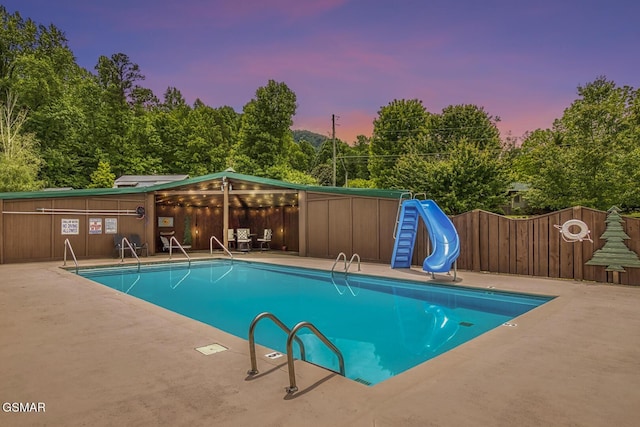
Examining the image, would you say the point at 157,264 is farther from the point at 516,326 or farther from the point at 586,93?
the point at 586,93

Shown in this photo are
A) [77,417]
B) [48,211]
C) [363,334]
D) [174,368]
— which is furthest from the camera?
[48,211]

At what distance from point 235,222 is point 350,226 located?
9324 mm

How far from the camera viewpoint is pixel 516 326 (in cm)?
499

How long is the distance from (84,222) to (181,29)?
11.5 m

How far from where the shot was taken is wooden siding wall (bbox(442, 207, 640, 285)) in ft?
27.5

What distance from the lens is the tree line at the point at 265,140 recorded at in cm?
1886

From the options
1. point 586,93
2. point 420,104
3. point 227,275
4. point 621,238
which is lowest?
point 227,275

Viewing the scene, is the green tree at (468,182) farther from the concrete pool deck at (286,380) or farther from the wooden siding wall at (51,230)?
the concrete pool deck at (286,380)

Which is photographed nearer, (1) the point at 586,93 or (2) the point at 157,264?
(2) the point at 157,264

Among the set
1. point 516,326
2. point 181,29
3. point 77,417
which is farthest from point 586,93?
point 77,417

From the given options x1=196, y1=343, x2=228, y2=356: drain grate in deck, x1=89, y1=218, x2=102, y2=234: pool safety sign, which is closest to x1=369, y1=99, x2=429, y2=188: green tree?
x1=89, y1=218, x2=102, y2=234: pool safety sign

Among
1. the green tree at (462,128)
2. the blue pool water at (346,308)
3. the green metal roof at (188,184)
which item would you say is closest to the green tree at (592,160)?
the green tree at (462,128)

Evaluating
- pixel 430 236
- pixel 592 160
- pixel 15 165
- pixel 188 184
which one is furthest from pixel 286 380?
pixel 15 165

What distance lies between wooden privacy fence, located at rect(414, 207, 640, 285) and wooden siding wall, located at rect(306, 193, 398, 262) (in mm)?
2389
